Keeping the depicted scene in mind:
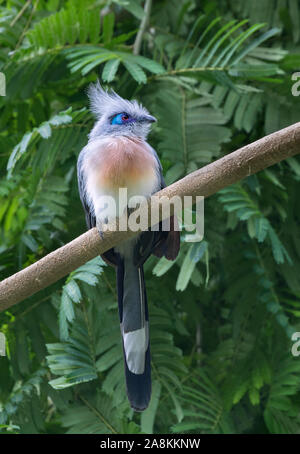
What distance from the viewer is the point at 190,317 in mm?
3273

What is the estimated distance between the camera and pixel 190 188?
→ 205 centimetres

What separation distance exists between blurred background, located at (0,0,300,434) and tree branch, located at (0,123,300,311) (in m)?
0.34

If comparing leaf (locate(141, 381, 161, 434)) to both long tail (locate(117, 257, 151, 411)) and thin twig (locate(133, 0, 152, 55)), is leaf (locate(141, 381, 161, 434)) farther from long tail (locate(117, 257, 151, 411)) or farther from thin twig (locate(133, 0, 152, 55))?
thin twig (locate(133, 0, 152, 55))

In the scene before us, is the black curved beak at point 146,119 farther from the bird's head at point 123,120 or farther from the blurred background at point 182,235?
the blurred background at point 182,235

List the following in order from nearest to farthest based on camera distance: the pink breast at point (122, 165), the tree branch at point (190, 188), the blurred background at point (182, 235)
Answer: the tree branch at point (190, 188) → the pink breast at point (122, 165) → the blurred background at point (182, 235)

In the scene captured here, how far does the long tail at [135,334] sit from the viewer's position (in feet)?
8.40

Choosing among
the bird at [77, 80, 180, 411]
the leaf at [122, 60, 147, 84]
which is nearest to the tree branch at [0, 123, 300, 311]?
the bird at [77, 80, 180, 411]

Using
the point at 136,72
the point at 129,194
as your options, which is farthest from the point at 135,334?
the point at 136,72

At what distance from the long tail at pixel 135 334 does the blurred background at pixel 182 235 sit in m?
0.12

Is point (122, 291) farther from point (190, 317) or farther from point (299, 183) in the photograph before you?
point (299, 183)

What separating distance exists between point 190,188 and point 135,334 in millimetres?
822

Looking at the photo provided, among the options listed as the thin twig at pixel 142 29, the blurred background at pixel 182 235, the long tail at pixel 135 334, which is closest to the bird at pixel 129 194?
the long tail at pixel 135 334

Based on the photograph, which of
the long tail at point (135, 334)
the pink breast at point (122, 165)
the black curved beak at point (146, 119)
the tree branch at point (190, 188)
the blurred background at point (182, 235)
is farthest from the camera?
the blurred background at point (182, 235)

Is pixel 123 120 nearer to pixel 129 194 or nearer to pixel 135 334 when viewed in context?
pixel 129 194
